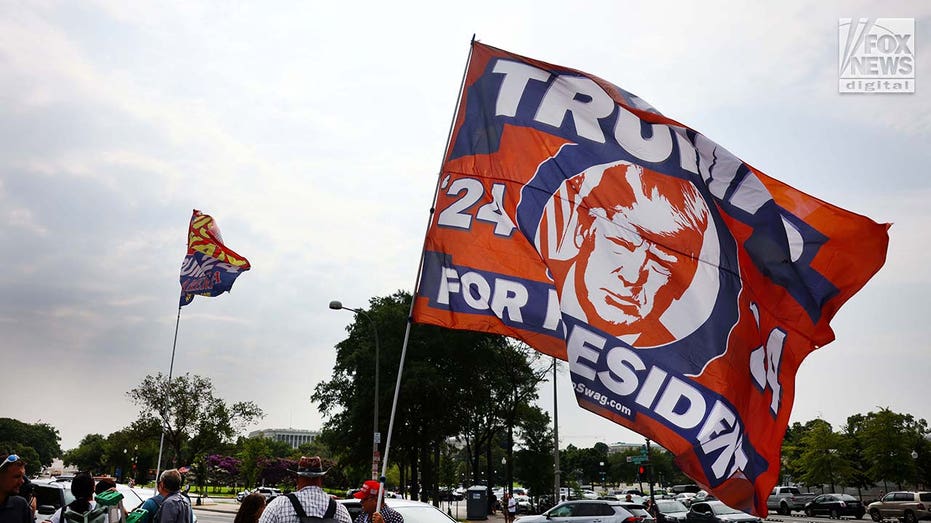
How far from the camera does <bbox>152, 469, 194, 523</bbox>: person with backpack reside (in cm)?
705

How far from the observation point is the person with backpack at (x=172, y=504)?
705 centimetres

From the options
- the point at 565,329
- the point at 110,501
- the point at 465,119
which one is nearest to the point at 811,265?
the point at 565,329

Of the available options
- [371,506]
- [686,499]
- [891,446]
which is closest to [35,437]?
[686,499]

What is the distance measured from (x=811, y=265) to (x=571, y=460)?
4606 inches

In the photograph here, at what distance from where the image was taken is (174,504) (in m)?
7.11

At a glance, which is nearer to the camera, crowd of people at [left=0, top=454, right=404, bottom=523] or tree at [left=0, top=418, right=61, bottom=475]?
crowd of people at [left=0, top=454, right=404, bottom=523]

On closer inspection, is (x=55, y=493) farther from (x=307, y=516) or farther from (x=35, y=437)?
(x=35, y=437)

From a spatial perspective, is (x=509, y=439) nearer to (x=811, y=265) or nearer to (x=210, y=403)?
(x=210, y=403)

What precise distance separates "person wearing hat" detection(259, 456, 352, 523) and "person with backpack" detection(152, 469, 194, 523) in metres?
2.96

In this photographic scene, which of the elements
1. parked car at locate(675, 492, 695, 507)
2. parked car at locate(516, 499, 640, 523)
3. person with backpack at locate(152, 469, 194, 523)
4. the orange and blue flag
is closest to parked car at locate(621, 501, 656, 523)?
parked car at locate(516, 499, 640, 523)

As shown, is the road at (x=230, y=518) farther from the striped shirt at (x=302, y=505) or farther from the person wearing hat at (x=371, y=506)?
the striped shirt at (x=302, y=505)

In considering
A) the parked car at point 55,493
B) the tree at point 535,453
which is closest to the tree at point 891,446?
the tree at point 535,453

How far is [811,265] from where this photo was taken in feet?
20.3

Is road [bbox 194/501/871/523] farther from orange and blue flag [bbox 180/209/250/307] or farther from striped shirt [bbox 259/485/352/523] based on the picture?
striped shirt [bbox 259/485/352/523]
